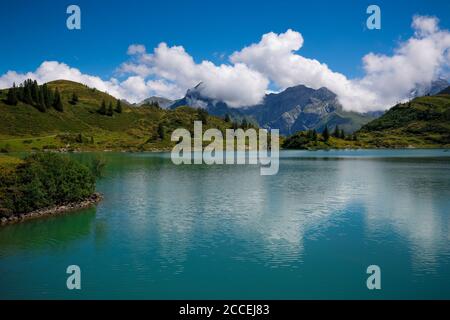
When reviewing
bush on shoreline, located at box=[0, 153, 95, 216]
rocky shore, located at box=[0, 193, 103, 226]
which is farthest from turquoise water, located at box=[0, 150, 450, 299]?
bush on shoreline, located at box=[0, 153, 95, 216]

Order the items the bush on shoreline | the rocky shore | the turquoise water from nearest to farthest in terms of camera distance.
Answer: the turquoise water
the rocky shore
the bush on shoreline

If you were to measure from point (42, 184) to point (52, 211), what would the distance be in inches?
185

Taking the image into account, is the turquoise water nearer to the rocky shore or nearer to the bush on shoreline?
the rocky shore

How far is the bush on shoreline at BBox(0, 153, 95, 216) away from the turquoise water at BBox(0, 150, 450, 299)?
4262 mm

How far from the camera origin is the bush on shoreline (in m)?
57.8

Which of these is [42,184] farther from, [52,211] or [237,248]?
[237,248]

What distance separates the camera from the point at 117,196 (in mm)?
81562

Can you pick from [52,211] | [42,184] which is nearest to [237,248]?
[52,211]

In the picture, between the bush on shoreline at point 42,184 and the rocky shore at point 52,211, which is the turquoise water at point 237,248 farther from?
the bush on shoreline at point 42,184

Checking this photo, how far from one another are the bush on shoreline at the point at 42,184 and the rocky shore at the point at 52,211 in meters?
0.72

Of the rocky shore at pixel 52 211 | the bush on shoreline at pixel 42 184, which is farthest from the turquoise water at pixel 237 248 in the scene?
the bush on shoreline at pixel 42 184

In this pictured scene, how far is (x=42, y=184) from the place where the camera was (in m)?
61.2

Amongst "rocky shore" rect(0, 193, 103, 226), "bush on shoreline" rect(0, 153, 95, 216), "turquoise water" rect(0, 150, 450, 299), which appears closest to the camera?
Answer: "turquoise water" rect(0, 150, 450, 299)
